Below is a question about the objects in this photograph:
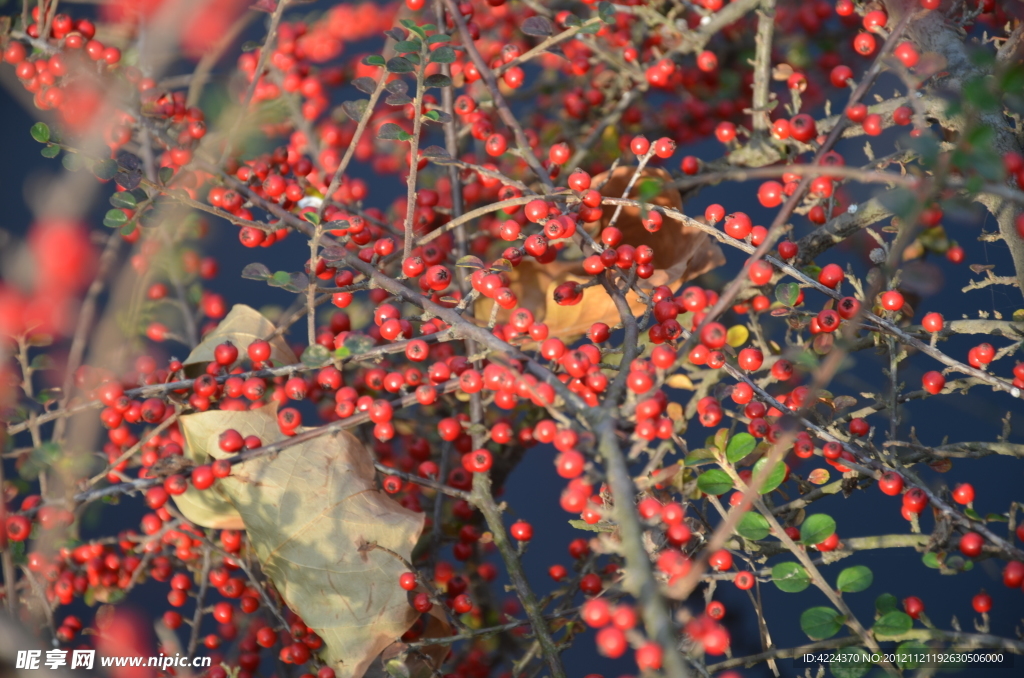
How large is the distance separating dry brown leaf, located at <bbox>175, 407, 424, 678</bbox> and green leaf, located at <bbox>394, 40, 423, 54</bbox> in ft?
1.78

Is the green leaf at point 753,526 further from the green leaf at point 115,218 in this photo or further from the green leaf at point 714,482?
the green leaf at point 115,218

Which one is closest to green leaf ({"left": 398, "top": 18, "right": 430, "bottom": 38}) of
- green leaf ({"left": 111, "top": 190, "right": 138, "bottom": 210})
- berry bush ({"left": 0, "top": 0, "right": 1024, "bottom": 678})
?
berry bush ({"left": 0, "top": 0, "right": 1024, "bottom": 678})

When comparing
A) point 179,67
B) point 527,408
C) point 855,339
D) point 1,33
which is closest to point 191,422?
point 527,408

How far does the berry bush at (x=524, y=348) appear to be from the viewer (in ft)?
2.78

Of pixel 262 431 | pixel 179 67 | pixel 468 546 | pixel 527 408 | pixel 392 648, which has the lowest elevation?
pixel 468 546

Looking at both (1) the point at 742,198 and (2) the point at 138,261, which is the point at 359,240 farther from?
(1) the point at 742,198

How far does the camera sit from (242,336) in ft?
3.68

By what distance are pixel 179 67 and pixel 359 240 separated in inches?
40.9

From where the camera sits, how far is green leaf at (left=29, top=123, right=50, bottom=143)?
1010mm

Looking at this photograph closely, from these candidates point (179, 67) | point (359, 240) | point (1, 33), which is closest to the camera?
point (359, 240)

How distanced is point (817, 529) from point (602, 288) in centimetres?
47

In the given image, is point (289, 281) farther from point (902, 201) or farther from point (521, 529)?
A: point (902, 201)

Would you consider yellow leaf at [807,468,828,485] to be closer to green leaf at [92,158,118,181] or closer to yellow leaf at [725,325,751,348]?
yellow leaf at [725,325,751,348]

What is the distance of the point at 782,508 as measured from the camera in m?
0.97
